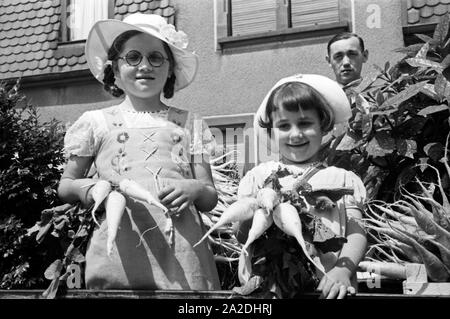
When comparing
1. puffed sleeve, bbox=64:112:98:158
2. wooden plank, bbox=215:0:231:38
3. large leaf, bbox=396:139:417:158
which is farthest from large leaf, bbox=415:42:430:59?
wooden plank, bbox=215:0:231:38

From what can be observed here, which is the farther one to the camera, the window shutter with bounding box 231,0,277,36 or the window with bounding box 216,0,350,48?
the window shutter with bounding box 231,0,277,36

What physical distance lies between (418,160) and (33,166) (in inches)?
103

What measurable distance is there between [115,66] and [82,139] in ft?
1.04

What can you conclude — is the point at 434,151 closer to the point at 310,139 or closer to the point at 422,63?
the point at 422,63

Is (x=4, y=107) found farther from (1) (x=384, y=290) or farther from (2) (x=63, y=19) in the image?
(2) (x=63, y=19)

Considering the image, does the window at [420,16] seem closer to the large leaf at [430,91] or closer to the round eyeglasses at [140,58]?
the large leaf at [430,91]

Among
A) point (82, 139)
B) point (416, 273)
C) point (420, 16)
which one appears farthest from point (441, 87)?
point (420, 16)

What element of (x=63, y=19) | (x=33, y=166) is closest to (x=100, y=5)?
(x=63, y=19)

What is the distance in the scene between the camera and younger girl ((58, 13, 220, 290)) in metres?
1.98

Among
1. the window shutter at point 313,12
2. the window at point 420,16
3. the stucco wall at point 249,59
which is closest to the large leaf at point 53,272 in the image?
the stucco wall at point 249,59

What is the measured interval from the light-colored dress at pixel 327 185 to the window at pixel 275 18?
4588 millimetres

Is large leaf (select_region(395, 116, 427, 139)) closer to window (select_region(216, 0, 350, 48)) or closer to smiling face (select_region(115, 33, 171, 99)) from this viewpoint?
smiling face (select_region(115, 33, 171, 99))

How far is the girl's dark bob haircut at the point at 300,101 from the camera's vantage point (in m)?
1.91

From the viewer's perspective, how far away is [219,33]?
22.2 ft
